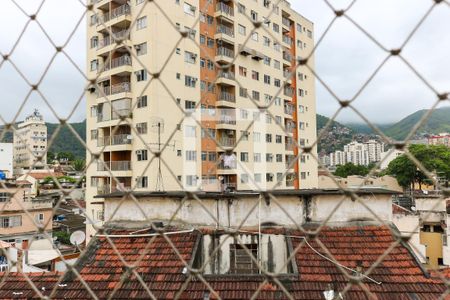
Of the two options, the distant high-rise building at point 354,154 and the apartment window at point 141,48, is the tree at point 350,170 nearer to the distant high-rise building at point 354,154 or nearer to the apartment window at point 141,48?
the apartment window at point 141,48

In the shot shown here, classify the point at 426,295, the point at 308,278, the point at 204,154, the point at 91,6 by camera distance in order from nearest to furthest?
the point at 91,6, the point at 426,295, the point at 308,278, the point at 204,154

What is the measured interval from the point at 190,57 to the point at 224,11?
2444mm

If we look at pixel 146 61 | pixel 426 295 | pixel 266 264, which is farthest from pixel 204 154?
pixel 426 295

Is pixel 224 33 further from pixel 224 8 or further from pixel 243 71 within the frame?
pixel 243 71

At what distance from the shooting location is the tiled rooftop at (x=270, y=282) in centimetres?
203

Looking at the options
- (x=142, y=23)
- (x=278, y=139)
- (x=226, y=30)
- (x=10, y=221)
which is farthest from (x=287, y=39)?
(x=10, y=221)

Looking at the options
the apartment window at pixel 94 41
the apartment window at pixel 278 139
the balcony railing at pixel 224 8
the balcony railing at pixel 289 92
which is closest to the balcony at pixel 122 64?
the apartment window at pixel 94 41

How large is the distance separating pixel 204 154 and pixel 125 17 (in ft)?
14.2

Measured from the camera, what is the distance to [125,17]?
Result: 9.96 meters

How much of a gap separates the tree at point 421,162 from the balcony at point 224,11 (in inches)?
409

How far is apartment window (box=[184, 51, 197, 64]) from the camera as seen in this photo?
→ 35.2ft

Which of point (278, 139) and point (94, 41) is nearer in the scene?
point (94, 41)

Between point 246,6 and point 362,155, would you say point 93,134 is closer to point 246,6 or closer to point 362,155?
point 246,6

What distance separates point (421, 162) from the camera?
1725 cm
